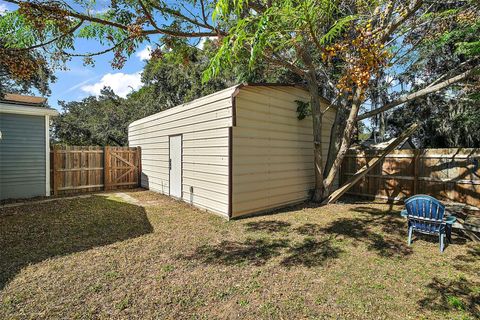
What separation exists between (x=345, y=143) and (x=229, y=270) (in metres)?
5.15

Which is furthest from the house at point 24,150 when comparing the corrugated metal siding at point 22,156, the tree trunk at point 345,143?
the tree trunk at point 345,143

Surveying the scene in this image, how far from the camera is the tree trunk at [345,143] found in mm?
6609

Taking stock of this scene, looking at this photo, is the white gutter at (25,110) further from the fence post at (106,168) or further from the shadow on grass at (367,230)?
the shadow on grass at (367,230)

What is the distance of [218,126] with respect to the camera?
5.88m

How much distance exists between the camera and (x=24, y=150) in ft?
25.4

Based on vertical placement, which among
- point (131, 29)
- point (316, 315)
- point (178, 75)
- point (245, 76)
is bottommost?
point (316, 315)

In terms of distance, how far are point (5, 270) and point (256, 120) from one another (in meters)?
5.15

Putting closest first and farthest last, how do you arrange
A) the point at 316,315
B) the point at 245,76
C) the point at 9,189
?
the point at 316,315, the point at 9,189, the point at 245,76

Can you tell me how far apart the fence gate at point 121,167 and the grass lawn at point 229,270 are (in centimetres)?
429

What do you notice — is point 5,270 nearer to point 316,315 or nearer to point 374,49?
point 316,315

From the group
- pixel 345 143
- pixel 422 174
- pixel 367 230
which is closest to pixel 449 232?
pixel 367 230

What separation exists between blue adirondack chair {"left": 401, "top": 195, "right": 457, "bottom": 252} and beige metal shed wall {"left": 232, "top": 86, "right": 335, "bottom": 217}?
3.07 m

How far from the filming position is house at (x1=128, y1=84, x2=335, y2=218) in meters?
5.70

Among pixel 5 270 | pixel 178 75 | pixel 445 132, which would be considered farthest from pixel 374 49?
pixel 178 75
